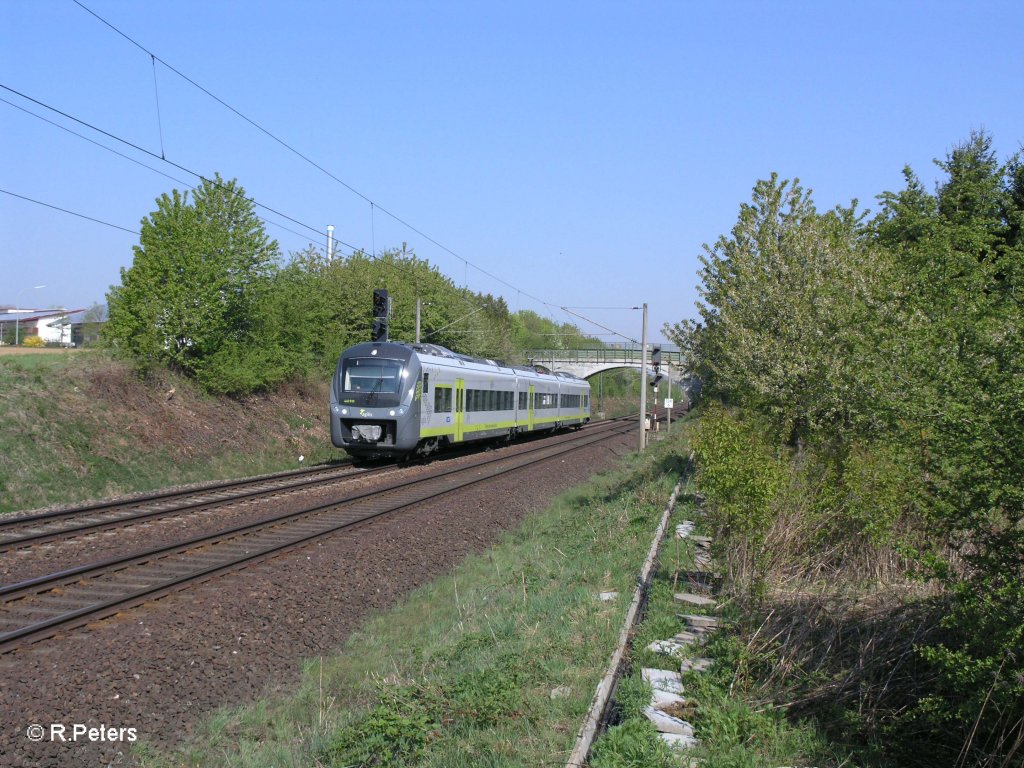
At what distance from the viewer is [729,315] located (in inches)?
644

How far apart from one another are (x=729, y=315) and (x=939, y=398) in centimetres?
1082

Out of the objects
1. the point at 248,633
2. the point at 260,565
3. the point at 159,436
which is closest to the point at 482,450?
the point at 159,436

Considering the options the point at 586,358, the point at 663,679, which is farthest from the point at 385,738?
the point at 586,358

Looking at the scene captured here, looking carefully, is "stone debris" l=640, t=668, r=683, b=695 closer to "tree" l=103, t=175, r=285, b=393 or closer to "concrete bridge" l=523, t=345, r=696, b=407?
"tree" l=103, t=175, r=285, b=393

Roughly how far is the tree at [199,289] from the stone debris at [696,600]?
61.4ft

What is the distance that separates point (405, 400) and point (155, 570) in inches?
475

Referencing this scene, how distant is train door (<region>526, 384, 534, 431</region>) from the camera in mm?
36125

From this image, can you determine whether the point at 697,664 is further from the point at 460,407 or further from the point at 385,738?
the point at 460,407

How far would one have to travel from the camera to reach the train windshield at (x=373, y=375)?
72.6 feet

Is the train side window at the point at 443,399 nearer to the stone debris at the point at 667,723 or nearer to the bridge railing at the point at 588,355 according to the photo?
the stone debris at the point at 667,723

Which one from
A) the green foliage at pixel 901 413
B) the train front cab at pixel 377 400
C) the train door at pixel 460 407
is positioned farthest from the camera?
the train door at pixel 460 407

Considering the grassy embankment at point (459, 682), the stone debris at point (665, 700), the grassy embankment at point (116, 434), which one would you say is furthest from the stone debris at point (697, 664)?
the grassy embankment at point (116, 434)

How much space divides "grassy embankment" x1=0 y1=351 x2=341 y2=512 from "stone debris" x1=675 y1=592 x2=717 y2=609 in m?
13.2

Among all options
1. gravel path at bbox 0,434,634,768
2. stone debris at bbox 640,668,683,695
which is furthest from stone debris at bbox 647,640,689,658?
gravel path at bbox 0,434,634,768
